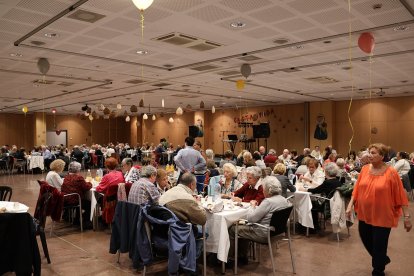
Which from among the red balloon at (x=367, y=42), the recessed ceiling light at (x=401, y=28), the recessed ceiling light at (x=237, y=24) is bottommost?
the red balloon at (x=367, y=42)

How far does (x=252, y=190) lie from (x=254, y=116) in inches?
580

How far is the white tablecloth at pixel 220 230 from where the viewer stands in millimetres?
3820

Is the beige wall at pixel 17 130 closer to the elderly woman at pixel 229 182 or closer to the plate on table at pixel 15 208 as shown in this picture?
the plate on table at pixel 15 208

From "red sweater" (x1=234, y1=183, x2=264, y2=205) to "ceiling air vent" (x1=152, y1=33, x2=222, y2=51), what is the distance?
2.61 m

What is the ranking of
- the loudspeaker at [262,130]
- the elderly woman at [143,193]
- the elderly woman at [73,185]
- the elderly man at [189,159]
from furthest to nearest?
the loudspeaker at [262,130] → the elderly man at [189,159] → the elderly woman at [73,185] → the elderly woman at [143,193]

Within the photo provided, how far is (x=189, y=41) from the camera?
6.00m

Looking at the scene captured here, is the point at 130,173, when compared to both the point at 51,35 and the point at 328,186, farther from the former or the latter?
the point at 328,186

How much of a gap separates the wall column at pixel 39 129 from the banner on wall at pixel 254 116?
11.7 metres

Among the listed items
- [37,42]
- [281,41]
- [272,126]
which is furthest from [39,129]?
[281,41]

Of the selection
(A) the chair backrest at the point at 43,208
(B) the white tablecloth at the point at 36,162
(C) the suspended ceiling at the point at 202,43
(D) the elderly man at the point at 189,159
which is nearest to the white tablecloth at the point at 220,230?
(A) the chair backrest at the point at 43,208

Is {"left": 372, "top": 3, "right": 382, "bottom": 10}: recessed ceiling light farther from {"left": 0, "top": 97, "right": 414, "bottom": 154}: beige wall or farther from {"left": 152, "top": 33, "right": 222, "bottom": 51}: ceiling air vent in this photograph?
{"left": 0, "top": 97, "right": 414, "bottom": 154}: beige wall

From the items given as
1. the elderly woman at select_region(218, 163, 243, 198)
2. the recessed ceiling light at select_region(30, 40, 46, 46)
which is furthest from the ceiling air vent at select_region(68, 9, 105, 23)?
the elderly woman at select_region(218, 163, 243, 198)

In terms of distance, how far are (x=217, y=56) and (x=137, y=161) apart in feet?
44.3

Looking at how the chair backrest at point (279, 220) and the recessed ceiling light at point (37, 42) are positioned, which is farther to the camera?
the recessed ceiling light at point (37, 42)
